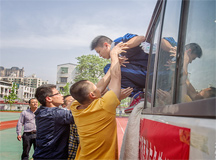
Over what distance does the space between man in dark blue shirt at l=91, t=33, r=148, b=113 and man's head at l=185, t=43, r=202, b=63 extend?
4.77 feet

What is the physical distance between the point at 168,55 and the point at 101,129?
0.95 m

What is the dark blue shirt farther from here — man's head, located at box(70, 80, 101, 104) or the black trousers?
the black trousers

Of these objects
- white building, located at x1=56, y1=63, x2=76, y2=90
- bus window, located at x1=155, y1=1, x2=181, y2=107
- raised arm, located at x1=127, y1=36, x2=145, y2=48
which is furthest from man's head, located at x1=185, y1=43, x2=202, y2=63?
white building, located at x1=56, y1=63, x2=76, y2=90

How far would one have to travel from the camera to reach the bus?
0.74m

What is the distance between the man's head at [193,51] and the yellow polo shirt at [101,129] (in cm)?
103

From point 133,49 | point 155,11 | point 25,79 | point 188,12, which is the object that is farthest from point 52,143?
point 25,79

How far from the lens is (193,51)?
1.08m

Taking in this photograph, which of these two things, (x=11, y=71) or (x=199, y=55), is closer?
(x=199, y=55)

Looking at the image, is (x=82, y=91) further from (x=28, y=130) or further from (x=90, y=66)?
(x=90, y=66)

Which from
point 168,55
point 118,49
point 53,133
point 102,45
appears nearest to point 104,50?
point 102,45

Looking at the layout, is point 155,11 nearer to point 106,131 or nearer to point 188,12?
point 188,12

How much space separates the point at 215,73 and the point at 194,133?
0.79 feet

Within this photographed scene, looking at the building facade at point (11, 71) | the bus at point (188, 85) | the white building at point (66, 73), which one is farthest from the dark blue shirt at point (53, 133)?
the building facade at point (11, 71)

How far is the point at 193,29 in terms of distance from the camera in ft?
3.59
